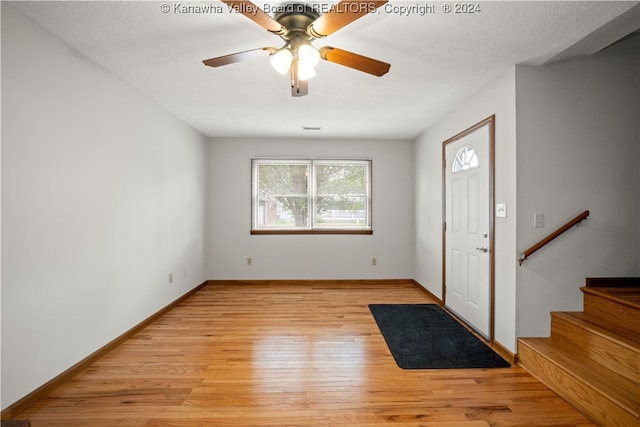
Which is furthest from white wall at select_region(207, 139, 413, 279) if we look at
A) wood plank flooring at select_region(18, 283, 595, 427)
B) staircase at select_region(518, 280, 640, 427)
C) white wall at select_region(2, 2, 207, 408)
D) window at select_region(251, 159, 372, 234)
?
staircase at select_region(518, 280, 640, 427)

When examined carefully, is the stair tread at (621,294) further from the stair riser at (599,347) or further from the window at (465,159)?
the window at (465,159)

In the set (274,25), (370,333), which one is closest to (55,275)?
(274,25)

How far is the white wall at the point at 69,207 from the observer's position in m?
1.92

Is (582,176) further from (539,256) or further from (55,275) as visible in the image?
(55,275)

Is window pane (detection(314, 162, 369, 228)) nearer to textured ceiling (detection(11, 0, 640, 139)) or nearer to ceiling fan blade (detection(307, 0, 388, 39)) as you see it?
textured ceiling (detection(11, 0, 640, 139))

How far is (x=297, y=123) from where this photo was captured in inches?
174

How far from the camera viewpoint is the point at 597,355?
2172 mm

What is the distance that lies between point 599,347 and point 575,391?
0.37 m

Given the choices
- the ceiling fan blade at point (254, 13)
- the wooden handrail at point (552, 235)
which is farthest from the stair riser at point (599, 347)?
the ceiling fan blade at point (254, 13)

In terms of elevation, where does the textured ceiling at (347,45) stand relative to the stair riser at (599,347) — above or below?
above

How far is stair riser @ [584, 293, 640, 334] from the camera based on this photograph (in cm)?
216

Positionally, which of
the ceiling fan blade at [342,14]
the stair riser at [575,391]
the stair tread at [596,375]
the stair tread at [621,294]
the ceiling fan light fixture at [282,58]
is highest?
the ceiling fan blade at [342,14]

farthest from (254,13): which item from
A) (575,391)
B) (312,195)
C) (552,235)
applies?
(312,195)

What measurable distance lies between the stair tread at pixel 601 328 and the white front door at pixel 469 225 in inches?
24.2
